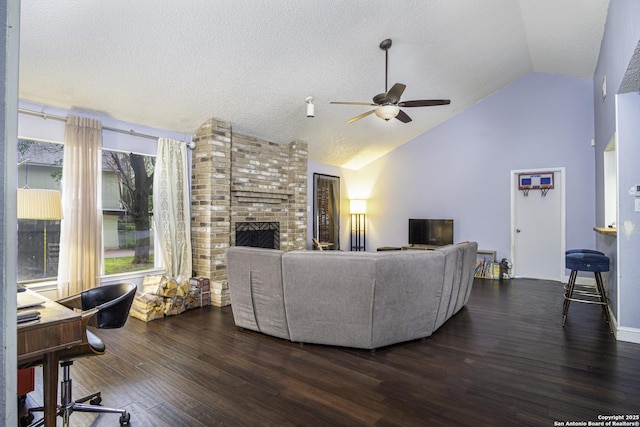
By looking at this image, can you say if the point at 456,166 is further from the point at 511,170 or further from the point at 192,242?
the point at 192,242

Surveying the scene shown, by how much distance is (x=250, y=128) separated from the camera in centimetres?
521

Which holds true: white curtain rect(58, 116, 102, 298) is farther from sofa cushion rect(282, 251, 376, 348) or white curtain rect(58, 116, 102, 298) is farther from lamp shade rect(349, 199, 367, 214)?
lamp shade rect(349, 199, 367, 214)

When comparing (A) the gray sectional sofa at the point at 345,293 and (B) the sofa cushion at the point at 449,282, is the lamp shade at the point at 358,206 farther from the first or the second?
(A) the gray sectional sofa at the point at 345,293

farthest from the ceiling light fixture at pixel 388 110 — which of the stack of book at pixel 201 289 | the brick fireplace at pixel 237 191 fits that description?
the stack of book at pixel 201 289

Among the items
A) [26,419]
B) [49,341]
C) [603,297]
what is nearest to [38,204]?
[49,341]

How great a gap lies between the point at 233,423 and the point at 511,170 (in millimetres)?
6413

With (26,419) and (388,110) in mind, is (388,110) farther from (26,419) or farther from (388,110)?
(26,419)

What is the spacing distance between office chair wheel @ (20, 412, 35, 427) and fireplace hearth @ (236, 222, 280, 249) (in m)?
3.34

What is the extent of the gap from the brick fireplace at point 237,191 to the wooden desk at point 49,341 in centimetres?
293

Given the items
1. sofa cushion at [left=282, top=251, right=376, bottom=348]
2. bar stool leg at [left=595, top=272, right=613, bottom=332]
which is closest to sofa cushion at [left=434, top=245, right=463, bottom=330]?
sofa cushion at [left=282, top=251, right=376, bottom=348]

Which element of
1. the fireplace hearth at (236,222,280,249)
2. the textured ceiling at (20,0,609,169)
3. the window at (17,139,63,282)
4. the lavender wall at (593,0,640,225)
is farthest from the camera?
the fireplace hearth at (236,222,280,249)

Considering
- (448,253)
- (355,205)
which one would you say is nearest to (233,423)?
(448,253)

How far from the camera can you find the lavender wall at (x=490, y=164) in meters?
5.76

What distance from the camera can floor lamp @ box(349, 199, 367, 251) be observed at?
26.2 ft
